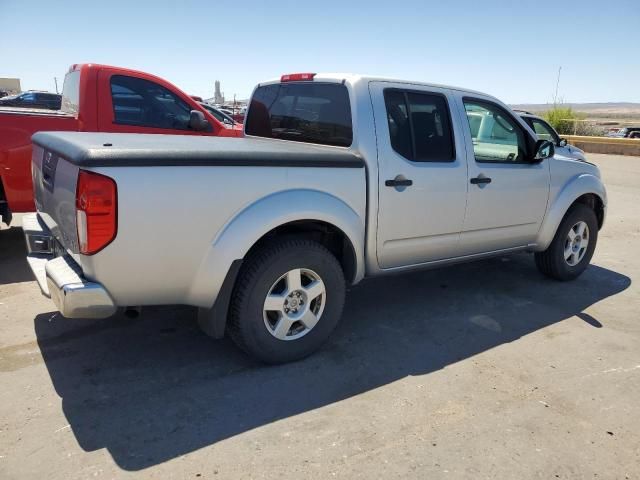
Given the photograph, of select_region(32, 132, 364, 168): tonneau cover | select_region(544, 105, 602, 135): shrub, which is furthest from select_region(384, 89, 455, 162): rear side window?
select_region(544, 105, 602, 135): shrub

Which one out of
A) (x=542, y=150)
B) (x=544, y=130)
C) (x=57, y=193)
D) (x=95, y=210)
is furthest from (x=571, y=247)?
(x=544, y=130)

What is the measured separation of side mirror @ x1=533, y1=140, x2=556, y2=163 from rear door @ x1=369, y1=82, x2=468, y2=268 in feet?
2.94

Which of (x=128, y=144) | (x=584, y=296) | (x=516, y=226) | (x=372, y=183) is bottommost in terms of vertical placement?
(x=584, y=296)

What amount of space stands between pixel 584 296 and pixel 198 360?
3.66 m

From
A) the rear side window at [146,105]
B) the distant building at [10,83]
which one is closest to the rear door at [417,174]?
the rear side window at [146,105]

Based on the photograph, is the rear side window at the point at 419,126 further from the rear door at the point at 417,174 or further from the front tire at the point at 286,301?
the front tire at the point at 286,301

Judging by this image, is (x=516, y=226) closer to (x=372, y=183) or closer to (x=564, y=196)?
(x=564, y=196)

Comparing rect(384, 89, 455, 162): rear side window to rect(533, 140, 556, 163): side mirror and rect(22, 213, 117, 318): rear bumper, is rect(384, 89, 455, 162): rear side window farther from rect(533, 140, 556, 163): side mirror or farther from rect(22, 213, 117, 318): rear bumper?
rect(22, 213, 117, 318): rear bumper

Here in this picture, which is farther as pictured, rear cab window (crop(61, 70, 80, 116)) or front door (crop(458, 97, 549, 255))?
rear cab window (crop(61, 70, 80, 116))

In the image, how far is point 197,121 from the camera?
5.78 metres

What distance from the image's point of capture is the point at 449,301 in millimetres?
4762

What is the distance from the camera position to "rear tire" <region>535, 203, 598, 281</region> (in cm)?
518

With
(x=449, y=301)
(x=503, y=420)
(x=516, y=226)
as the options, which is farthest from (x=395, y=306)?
(x=503, y=420)

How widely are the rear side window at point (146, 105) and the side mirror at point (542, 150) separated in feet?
11.9
